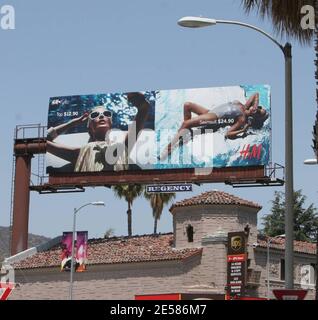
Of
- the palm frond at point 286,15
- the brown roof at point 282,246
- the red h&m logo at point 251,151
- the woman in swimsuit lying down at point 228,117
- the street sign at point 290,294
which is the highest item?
the woman in swimsuit lying down at point 228,117

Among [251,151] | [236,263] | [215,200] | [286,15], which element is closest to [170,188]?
[215,200]

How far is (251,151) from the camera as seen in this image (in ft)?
198

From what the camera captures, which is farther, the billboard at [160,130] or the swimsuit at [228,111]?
the swimsuit at [228,111]

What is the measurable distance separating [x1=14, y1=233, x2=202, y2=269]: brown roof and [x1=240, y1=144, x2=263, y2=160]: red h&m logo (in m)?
7.46

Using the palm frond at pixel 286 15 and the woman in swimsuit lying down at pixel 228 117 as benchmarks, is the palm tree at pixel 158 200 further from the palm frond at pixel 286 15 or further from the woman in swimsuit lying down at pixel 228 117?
the palm frond at pixel 286 15

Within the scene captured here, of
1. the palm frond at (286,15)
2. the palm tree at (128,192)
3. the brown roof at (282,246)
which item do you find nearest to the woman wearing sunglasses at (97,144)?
the palm tree at (128,192)

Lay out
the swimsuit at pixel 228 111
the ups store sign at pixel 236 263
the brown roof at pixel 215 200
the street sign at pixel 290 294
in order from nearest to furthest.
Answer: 1. the street sign at pixel 290 294
2. the ups store sign at pixel 236 263
3. the brown roof at pixel 215 200
4. the swimsuit at pixel 228 111

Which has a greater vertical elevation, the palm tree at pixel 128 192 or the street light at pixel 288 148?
the palm tree at pixel 128 192

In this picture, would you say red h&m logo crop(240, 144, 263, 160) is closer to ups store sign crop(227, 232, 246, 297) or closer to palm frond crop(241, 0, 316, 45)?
ups store sign crop(227, 232, 246, 297)

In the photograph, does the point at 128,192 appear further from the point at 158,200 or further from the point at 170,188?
the point at 170,188

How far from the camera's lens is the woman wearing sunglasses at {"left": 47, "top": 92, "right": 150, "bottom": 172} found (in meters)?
64.9

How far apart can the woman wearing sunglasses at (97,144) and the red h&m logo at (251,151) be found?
8531 mm

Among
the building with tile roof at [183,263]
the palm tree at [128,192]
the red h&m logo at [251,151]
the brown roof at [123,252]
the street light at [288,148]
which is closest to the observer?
the street light at [288,148]

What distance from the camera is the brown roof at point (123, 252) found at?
199 ft
